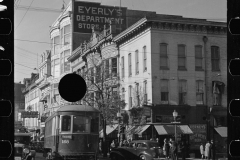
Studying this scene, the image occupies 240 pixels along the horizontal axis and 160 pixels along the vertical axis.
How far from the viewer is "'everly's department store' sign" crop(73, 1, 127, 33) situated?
98.7 inches

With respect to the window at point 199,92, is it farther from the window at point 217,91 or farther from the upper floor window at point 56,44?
the upper floor window at point 56,44

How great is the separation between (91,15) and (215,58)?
3.24ft

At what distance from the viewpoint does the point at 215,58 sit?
291 cm

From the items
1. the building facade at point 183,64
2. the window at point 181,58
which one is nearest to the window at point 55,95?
the building facade at point 183,64

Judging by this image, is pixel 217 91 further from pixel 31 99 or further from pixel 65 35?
pixel 31 99

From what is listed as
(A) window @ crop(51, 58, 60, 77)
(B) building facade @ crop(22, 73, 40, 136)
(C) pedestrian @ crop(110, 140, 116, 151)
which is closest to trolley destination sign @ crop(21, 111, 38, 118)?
(B) building facade @ crop(22, 73, 40, 136)

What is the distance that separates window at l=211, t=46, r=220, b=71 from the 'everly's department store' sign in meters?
0.70

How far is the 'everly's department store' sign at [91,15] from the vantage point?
8.22ft

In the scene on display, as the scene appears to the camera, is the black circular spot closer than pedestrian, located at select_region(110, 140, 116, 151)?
Yes

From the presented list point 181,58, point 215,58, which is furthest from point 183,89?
point 215,58

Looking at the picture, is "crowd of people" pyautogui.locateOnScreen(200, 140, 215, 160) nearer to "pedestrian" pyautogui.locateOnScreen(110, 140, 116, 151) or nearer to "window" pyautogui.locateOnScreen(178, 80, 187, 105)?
"window" pyautogui.locateOnScreen(178, 80, 187, 105)
